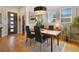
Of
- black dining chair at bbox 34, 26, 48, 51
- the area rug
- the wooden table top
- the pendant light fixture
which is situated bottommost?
the area rug

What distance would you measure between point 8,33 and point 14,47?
0.30 meters

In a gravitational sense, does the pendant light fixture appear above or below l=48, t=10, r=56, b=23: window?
above

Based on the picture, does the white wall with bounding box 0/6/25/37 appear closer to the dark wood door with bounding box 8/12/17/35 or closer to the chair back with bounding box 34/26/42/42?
the dark wood door with bounding box 8/12/17/35

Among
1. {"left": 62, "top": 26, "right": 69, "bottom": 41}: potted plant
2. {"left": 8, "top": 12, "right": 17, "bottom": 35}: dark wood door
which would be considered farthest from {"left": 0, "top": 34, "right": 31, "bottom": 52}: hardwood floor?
{"left": 62, "top": 26, "right": 69, "bottom": 41}: potted plant

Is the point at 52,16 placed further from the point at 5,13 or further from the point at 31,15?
the point at 5,13

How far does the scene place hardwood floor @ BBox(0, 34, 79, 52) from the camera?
232 centimetres

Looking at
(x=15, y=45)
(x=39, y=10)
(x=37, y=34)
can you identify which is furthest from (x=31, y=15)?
(x=15, y=45)

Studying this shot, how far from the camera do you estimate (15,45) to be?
233 cm

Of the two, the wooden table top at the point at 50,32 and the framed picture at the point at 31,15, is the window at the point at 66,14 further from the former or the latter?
the framed picture at the point at 31,15

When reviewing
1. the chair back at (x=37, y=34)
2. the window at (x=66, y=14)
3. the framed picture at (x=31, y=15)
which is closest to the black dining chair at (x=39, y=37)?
the chair back at (x=37, y=34)

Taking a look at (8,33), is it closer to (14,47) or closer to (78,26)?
(14,47)
